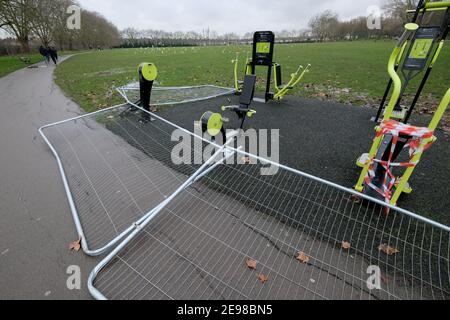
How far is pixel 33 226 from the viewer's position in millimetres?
2662

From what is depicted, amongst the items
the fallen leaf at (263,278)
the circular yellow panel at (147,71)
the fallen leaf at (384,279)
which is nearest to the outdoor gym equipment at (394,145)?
the fallen leaf at (384,279)

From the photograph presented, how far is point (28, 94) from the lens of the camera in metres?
9.15

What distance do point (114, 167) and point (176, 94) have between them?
15.7ft

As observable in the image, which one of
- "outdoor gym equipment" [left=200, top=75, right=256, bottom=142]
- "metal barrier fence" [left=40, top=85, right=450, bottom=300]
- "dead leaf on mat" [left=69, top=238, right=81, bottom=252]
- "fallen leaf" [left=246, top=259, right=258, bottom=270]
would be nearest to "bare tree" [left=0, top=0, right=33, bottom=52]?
"outdoor gym equipment" [left=200, top=75, right=256, bottom=142]

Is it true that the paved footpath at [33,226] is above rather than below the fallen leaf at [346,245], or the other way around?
below

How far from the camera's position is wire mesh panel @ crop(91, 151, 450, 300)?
1.99m

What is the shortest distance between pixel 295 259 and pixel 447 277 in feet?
4.31

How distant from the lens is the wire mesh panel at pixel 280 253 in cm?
199

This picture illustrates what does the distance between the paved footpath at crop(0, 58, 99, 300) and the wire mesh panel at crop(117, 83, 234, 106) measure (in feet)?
9.16

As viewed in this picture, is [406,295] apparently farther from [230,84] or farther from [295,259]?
[230,84]

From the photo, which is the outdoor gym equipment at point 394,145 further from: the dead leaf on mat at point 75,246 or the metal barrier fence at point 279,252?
the dead leaf on mat at point 75,246

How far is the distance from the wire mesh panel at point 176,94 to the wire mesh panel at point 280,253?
4877 mm

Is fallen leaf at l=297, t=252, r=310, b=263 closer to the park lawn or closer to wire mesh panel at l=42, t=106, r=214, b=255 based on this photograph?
wire mesh panel at l=42, t=106, r=214, b=255

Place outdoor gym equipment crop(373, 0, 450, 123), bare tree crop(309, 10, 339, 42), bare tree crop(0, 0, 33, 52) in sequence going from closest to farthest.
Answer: outdoor gym equipment crop(373, 0, 450, 123) < bare tree crop(0, 0, 33, 52) < bare tree crop(309, 10, 339, 42)
